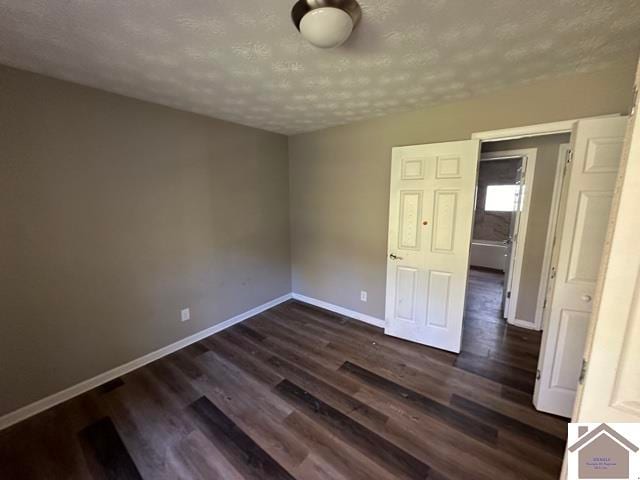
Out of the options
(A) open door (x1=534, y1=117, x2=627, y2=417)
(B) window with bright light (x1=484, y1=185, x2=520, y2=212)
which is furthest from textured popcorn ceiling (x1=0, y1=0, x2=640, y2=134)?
(B) window with bright light (x1=484, y1=185, x2=520, y2=212)

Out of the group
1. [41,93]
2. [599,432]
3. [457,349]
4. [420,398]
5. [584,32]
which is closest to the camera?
[599,432]

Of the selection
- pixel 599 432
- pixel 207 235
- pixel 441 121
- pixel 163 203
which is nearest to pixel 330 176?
pixel 441 121

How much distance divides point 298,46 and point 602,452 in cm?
208

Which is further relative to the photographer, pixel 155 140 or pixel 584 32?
pixel 155 140

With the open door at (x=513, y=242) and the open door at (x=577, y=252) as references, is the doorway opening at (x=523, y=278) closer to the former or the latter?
the open door at (x=513, y=242)

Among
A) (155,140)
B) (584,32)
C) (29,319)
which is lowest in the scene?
(29,319)

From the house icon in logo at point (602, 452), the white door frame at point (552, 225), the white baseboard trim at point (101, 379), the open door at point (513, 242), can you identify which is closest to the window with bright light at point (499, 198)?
the open door at point (513, 242)

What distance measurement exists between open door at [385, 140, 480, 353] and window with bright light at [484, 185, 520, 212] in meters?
4.33

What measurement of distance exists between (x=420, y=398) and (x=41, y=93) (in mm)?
3497

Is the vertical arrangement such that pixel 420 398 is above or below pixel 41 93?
below

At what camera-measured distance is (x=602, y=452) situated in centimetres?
71

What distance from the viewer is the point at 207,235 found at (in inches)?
108

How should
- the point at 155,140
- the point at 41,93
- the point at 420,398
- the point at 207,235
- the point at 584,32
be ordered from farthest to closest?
the point at 207,235
the point at 155,140
the point at 420,398
the point at 41,93
the point at 584,32

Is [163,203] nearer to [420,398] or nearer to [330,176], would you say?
[330,176]
